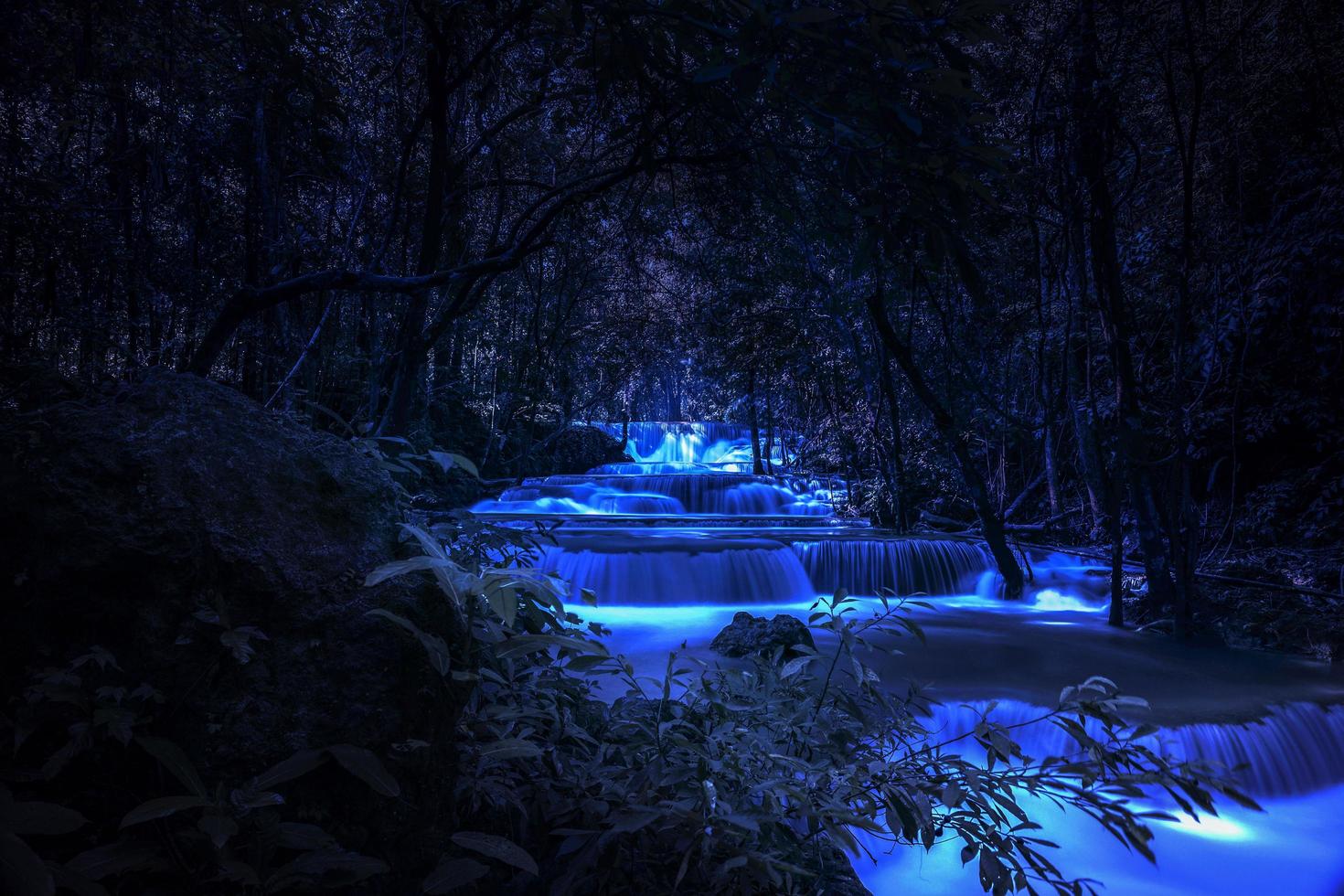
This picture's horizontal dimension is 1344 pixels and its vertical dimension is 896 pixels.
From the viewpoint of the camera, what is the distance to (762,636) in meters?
4.30

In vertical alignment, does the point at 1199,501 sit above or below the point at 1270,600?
above

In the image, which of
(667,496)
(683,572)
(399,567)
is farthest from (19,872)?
(667,496)

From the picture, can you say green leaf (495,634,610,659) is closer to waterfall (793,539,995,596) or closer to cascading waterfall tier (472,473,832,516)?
waterfall (793,539,995,596)

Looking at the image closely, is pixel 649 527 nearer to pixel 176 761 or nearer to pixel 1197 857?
pixel 1197 857

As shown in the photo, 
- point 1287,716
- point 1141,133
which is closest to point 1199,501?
point 1141,133

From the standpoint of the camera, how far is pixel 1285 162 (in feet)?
26.3

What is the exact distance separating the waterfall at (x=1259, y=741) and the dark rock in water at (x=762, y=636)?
92cm

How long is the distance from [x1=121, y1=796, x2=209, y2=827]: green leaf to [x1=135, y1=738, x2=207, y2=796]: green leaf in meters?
0.03

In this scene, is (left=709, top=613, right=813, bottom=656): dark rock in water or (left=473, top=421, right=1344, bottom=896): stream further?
(left=709, top=613, right=813, bottom=656): dark rock in water

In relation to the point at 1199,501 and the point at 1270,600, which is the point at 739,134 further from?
the point at 1199,501

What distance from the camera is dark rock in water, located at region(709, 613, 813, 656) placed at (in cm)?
418

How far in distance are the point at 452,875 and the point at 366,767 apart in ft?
0.69

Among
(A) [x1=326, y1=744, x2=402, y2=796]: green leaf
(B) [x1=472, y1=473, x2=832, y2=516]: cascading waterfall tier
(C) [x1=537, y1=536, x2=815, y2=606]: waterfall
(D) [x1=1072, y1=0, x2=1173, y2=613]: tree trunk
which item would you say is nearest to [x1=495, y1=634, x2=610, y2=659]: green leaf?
(A) [x1=326, y1=744, x2=402, y2=796]: green leaf

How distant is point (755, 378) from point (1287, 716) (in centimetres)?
1022
